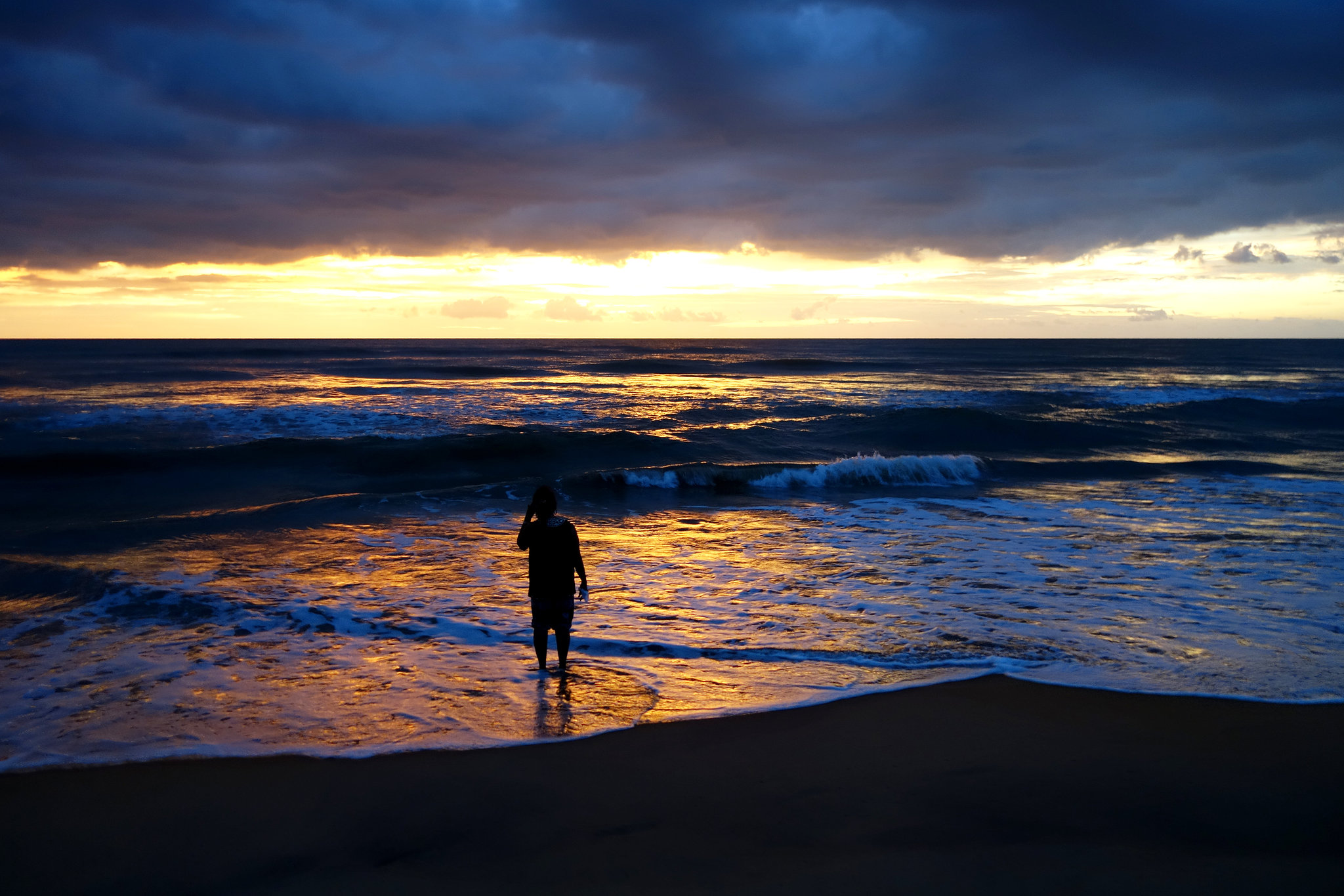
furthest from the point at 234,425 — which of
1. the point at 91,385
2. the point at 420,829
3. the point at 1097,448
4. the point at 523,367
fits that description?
the point at 523,367

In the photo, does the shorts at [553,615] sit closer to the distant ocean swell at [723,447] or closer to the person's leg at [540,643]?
the person's leg at [540,643]

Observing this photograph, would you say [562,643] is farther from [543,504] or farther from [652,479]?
[652,479]

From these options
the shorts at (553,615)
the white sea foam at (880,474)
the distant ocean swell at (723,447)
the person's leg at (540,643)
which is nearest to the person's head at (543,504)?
the shorts at (553,615)

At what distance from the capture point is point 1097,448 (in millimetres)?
23438

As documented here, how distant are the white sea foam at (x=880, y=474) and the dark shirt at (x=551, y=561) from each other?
37.2 feet

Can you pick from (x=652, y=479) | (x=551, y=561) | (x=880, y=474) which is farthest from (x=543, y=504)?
(x=880, y=474)

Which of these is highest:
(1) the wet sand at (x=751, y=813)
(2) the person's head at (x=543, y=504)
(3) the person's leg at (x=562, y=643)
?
(2) the person's head at (x=543, y=504)

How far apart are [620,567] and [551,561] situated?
3.93 metres

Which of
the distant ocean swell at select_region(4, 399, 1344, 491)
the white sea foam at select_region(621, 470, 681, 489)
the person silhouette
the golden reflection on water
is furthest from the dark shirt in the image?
the distant ocean swell at select_region(4, 399, 1344, 491)

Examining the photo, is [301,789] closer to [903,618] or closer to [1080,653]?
[903,618]

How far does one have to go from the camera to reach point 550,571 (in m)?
6.32

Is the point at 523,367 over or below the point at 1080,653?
over

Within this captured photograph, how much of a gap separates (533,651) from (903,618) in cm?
363

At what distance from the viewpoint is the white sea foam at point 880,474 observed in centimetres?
1773
